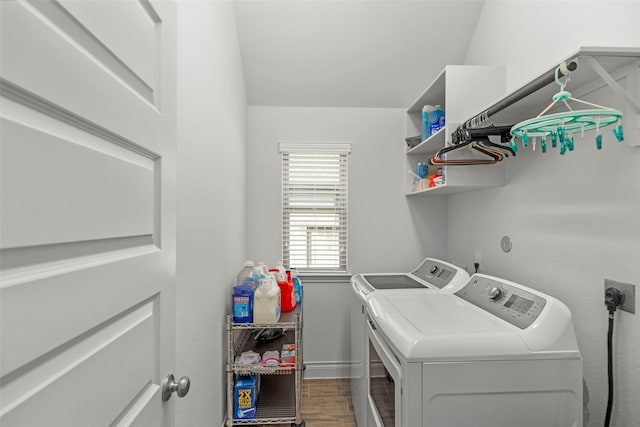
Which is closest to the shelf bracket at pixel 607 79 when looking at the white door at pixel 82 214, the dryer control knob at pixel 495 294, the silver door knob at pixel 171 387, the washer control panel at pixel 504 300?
the washer control panel at pixel 504 300

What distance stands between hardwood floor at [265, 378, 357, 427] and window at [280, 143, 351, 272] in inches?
35.9

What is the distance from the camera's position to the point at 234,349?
1936 millimetres

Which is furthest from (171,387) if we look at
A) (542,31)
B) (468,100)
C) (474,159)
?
(542,31)

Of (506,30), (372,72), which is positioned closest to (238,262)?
(372,72)

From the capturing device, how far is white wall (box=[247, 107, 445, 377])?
266cm

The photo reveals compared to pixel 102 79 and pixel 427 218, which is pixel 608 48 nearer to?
pixel 102 79

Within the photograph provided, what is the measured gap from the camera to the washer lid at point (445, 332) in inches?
43.3

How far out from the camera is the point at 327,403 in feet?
7.50

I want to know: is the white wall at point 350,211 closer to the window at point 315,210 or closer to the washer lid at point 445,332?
the window at point 315,210

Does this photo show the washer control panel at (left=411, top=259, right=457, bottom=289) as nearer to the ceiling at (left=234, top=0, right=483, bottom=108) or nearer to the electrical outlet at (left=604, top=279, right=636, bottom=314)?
the electrical outlet at (left=604, top=279, right=636, bottom=314)

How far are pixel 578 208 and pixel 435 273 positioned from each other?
998mm

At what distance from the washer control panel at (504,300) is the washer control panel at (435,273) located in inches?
8.9

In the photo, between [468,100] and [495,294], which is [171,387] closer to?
[495,294]

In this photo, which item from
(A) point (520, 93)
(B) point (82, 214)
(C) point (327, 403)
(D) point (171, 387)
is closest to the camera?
(B) point (82, 214)
